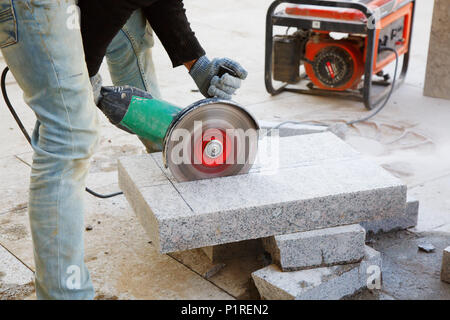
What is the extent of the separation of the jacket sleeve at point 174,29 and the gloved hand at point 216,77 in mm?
63

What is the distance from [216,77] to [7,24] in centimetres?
102

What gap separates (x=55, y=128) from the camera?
6.34 feet

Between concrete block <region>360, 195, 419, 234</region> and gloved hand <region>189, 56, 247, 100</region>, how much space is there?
34.2 inches

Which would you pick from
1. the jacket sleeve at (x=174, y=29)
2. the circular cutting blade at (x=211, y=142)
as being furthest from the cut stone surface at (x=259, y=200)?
the jacket sleeve at (x=174, y=29)

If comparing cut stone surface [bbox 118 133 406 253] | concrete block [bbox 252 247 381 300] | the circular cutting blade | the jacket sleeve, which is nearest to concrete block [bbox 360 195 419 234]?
cut stone surface [bbox 118 133 406 253]

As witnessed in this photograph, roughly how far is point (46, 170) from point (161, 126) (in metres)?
0.70

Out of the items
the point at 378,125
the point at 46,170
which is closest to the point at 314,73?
the point at 378,125

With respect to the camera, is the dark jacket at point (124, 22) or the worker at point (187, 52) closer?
the dark jacket at point (124, 22)

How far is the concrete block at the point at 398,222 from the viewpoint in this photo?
2787 millimetres

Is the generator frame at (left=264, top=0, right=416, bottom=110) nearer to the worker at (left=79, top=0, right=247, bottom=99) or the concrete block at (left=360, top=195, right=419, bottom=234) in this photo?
the concrete block at (left=360, top=195, right=419, bottom=234)

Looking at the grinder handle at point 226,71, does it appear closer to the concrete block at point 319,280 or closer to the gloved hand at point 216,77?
the gloved hand at point 216,77

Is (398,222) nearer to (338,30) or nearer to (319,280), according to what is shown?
(319,280)
